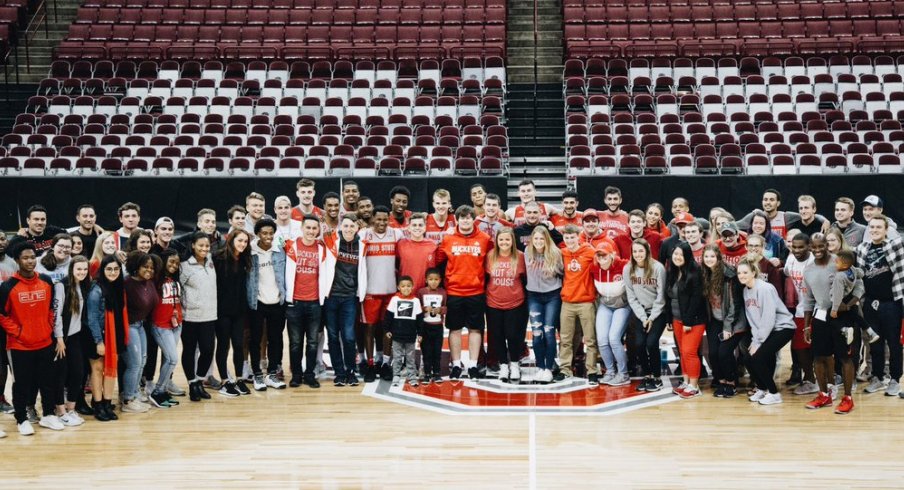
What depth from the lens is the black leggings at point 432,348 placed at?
25.1 ft

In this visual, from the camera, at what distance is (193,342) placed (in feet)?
23.6

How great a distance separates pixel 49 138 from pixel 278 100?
3918 millimetres

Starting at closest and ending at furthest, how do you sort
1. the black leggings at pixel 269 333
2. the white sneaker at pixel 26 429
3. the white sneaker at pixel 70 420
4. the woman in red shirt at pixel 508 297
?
1. the white sneaker at pixel 26 429
2. the white sneaker at pixel 70 420
3. the black leggings at pixel 269 333
4. the woman in red shirt at pixel 508 297

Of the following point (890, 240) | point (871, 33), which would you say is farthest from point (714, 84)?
point (890, 240)

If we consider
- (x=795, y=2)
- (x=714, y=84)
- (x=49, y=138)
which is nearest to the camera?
(x=49, y=138)

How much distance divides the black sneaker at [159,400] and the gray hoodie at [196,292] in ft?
2.05

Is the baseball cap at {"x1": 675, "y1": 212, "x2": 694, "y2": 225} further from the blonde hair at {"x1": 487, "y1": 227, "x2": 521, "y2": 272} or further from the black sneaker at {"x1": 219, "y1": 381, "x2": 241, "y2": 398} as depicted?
the black sneaker at {"x1": 219, "y1": 381, "x2": 241, "y2": 398}

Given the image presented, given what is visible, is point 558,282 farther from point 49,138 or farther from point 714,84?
point 49,138

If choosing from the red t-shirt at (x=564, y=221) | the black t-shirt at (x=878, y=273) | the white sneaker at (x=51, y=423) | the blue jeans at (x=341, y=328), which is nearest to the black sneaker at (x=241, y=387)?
the blue jeans at (x=341, y=328)

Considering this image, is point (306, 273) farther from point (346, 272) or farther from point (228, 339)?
point (228, 339)

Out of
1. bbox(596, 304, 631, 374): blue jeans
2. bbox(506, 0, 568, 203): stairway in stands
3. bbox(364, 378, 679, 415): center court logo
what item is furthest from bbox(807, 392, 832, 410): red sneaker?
bbox(506, 0, 568, 203): stairway in stands

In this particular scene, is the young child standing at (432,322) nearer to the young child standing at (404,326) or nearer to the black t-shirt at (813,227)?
the young child standing at (404,326)

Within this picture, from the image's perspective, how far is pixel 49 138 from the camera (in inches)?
615

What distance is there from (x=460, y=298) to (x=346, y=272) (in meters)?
0.97
